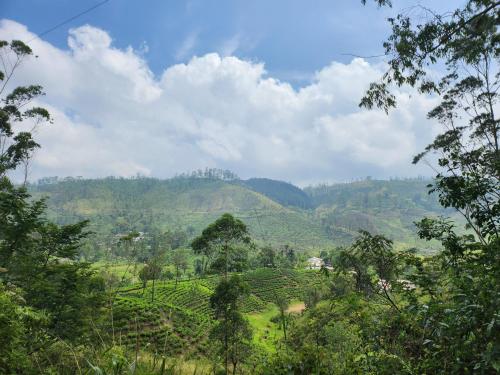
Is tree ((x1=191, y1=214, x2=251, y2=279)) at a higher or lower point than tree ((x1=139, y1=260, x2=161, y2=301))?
higher

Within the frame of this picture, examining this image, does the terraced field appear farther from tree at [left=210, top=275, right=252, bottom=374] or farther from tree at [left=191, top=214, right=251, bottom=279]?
tree at [left=191, top=214, right=251, bottom=279]

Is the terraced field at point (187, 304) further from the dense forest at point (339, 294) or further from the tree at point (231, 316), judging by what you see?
the tree at point (231, 316)

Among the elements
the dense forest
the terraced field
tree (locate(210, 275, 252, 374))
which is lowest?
the terraced field

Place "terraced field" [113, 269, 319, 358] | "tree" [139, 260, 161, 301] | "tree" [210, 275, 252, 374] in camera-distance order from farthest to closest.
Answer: "tree" [139, 260, 161, 301] < "terraced field" [113, 269, 319, 358] < "tree" [210, 275, 252, 374]

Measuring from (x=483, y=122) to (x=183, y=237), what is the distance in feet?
433

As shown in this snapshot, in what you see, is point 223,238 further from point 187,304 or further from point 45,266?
point 187,304

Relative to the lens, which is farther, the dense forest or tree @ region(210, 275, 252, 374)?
tree @ region(210, 275, 252, 374)

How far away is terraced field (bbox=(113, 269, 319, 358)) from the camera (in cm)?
2998

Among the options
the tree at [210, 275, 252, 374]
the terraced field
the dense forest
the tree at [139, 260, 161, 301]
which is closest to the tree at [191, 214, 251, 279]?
the dense forest

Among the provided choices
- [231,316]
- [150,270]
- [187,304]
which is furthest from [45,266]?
[187,304]

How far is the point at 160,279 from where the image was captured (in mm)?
78000

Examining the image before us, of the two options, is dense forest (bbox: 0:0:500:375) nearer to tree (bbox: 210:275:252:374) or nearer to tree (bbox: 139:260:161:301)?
tree (bbox: 210:275:252:374)

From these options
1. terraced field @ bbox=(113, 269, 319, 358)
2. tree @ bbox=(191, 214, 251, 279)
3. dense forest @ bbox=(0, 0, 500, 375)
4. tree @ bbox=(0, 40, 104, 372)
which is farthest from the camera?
terraced field @ bbox=(113, 269, 319, 358)

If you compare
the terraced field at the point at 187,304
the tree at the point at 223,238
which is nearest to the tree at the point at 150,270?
the terraced field at the point at 187,304
